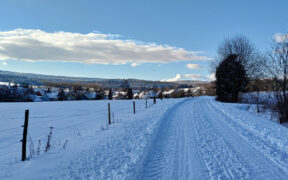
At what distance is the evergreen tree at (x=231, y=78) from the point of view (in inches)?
1228

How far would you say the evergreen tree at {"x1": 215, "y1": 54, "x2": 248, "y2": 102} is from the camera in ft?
102

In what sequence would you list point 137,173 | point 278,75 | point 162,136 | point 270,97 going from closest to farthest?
point 137,173
point 162,136
point 278,75
point 270,97

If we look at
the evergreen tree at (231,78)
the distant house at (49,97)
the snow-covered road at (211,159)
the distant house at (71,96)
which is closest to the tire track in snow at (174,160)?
the snow-covered road at (211,159)

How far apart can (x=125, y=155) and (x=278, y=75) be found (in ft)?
48.9

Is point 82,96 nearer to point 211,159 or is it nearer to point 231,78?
point 231,78

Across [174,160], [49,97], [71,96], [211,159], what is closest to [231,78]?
[211,159]

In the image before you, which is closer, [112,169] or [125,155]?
[112,169]

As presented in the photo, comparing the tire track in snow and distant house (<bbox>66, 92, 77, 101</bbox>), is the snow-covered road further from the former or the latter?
distant house (<bbox>66, 92, 77, 101</bbox>)

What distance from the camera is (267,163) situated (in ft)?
15.0

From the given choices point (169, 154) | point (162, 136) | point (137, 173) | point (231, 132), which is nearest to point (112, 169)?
point (137, 173)

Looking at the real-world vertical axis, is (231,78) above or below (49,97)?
above

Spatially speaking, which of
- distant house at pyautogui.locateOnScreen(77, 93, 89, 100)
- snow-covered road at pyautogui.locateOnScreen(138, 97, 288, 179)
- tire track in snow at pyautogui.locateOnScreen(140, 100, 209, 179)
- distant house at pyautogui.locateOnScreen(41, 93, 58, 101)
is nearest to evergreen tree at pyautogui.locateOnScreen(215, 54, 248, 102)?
snow-covered road at pyautogui.locateOnScreen(138, 97, 288, 179)

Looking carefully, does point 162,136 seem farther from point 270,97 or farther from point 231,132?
point 270,97

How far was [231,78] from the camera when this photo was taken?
32.2m
